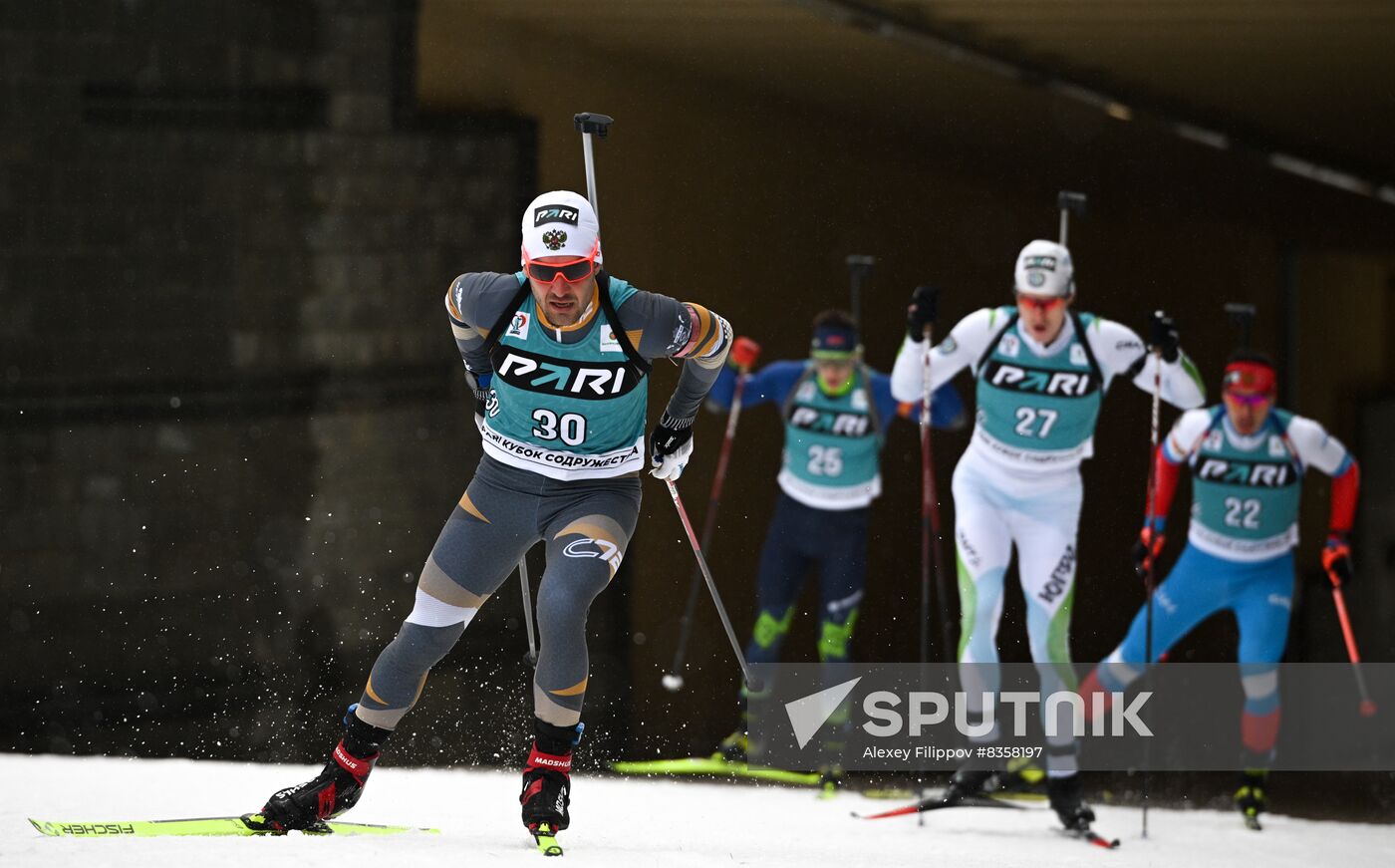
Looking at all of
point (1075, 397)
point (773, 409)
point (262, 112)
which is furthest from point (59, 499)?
point (1075, 397)

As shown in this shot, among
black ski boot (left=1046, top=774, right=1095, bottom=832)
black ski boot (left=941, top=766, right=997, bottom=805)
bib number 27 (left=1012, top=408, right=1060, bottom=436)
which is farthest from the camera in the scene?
black ski boot (left=941, top=766, right=997, bottom=805)

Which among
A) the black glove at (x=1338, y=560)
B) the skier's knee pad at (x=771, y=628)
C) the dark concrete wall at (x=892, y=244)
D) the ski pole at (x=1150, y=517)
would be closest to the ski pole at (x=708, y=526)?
the dark concrete wall at (x=892, y=244)

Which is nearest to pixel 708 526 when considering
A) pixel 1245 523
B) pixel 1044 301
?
pixel 1044 301

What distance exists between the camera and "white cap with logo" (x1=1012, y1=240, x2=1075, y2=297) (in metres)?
5.25

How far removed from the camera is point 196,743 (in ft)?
20.9

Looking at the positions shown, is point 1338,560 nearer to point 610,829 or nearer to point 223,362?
point 610,829

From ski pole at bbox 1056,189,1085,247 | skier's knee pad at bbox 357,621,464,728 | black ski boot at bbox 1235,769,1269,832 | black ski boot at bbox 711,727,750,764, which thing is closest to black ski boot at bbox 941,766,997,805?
black ski boot at bbox 711,727,750,764

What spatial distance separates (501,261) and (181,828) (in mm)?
2843

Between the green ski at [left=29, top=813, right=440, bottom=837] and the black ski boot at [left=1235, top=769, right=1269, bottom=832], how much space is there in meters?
3.24

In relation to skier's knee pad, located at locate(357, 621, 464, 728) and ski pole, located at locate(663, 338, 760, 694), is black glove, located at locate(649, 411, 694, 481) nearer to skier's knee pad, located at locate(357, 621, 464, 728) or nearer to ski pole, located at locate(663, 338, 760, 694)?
skier's knee pad, located at locate(357, 621, 464, 728)

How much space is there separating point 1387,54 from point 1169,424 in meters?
1.56

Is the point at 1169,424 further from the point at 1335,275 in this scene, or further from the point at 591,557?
the point at 591,557

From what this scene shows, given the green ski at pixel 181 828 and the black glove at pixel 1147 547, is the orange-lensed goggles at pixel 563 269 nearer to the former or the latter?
the green ski at pixel 181 828

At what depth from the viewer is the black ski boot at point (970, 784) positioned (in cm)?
545
